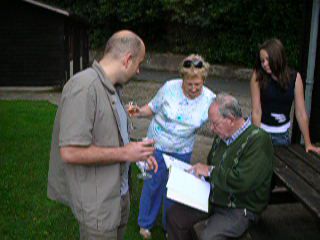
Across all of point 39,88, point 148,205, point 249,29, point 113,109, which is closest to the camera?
point 113,109

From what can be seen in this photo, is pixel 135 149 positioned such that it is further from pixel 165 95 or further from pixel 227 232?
pixel 165 95

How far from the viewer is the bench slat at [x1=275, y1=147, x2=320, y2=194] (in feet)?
11.5

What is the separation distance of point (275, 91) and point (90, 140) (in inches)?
85.5

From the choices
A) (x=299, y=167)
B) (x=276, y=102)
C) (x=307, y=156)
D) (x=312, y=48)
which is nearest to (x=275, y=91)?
(x=276, y=102)

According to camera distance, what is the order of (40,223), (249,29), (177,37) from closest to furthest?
(40,223) → (249,29) → (177,37)

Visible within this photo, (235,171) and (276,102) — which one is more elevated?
(276,102)

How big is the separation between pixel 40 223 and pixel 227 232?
7.13ft

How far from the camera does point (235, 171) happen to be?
10.5 ft

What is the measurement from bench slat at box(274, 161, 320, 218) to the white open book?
1.91 ft

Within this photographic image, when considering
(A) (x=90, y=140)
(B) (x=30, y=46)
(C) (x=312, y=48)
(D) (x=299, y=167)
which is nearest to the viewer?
(A) (x=90, y=140)

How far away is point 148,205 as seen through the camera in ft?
14.4

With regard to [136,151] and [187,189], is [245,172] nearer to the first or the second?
[187,189]

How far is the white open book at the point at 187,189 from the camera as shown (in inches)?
124

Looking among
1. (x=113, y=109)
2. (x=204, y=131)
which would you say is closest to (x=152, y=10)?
(x=204, y=131)
